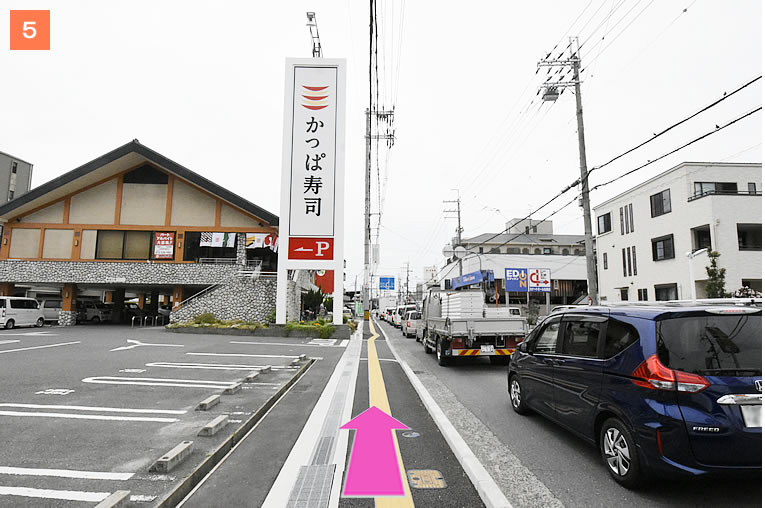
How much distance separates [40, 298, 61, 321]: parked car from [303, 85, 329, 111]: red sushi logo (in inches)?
831

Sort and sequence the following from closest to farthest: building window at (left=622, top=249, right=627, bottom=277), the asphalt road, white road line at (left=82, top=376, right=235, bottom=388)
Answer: the asphalt road < white road line at (left=82, top=376, right=235, bottom=388) < building window at (left=622, top=249, right=627, bottom=277)

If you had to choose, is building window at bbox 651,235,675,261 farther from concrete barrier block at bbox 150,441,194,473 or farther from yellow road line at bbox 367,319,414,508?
concrete barrier block at bbox 150,441,194,473

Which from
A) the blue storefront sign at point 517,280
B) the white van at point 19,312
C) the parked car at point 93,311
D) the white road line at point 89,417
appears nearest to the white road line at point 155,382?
the white road line at point 89,417

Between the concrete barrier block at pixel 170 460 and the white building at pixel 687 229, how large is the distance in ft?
69.5

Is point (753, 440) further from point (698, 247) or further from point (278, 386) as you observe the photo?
point (698, 247)

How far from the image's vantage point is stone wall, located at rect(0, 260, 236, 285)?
27.3m

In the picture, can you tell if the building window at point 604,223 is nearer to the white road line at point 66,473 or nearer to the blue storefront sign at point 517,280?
the blue storefront sign at point 517,280

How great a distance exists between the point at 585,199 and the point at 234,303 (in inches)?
750

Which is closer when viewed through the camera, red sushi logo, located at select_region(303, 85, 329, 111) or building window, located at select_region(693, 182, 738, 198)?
red sushi logo, located at select_region(303, 85, 329, 111)

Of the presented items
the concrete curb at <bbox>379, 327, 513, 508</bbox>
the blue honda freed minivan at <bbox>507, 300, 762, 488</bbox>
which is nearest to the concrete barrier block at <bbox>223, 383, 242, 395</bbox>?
the concrete curb at <bbox>379, 327, 513, 508</bbox>

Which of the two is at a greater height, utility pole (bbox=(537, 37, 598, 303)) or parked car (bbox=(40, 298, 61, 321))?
utility pole (bbox=(537, 37, 598, 303))

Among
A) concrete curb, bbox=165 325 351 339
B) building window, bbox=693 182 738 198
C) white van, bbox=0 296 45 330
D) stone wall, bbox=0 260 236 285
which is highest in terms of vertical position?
building window, bbox=693 182 738 198

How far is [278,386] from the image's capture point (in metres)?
7.88

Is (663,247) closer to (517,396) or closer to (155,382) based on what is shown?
(517,396)
